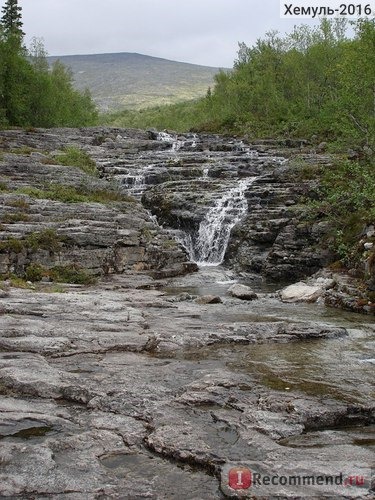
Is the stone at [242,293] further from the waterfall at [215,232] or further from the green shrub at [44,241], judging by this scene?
the waterfall at [215,232]

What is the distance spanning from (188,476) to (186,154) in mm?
41982

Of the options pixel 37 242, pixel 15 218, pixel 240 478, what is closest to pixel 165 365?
pixel 240 478

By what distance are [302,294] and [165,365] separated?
10.6 meters

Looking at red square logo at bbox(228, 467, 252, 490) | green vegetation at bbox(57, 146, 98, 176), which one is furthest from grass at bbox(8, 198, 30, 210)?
red square logo at bbox(228, 467, 252, 490)

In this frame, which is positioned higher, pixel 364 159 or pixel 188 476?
pixel 364 159

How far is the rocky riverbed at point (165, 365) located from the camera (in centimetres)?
613

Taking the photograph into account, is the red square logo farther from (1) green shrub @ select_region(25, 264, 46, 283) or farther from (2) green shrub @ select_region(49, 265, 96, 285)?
(1) green shrub @ select_region(25, 264, 46, 283)

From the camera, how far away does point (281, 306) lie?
58.6 feet

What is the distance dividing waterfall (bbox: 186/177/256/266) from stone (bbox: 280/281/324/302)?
9.88 meters

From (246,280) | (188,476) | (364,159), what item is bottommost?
(246,280)

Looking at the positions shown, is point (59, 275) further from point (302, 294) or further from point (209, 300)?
point (302, 294)

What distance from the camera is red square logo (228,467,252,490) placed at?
18.6 feet

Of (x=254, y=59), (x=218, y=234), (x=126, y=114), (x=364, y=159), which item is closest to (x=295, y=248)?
(x=218, y=234)

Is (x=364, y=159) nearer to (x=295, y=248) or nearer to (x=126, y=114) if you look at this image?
(x=295, y=248)
